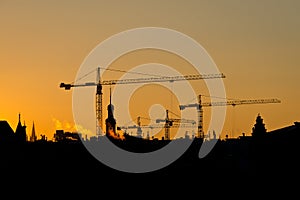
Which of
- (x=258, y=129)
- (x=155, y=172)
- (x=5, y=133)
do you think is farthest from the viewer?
(x=258, y=129)

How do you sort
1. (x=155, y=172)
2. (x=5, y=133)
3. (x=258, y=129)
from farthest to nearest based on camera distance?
(x=258, y=129)
(x=5, y=133)
(x=155, y=172)

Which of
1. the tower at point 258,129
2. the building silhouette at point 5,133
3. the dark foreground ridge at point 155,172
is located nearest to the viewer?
the dark foreground ridge at point 155,172

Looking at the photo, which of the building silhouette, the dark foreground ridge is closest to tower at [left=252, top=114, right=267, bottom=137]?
the dark foreground ridge

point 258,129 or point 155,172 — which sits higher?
point 258,129

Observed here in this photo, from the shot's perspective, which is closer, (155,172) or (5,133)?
(155,172)

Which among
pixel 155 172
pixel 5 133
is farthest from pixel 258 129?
pixel 5 133

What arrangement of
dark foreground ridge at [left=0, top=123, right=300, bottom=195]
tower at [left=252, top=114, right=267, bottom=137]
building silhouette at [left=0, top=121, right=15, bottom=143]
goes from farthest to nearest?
1. tower at [left=252, top=114, right=267, bottom=137]
2. building silhouette at [left=0, top=121, right=15, bottom=143]
3. dark foreground ridge at [left=0, top=123, right=300, bottom=195]

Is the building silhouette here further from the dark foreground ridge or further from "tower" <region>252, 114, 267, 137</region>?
"tower" <region>252, 114, 267, 137</region>

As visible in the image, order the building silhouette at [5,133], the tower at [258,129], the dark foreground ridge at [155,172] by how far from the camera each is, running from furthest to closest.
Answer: the tower at [258,129], the building silhouette at [5,133], the dark foreground ridge at [155,172]

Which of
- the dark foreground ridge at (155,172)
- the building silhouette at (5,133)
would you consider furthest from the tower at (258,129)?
the building silhouette at (5,133)

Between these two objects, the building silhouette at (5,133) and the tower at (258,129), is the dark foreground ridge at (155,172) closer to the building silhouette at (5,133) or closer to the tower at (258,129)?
the building silhouette at (5,133)

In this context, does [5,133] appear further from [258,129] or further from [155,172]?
[258,129]

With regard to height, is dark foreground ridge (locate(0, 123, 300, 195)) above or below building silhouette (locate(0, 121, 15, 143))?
below

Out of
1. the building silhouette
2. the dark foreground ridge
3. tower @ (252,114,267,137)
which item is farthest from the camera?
tower @ (252,114,267,137)
